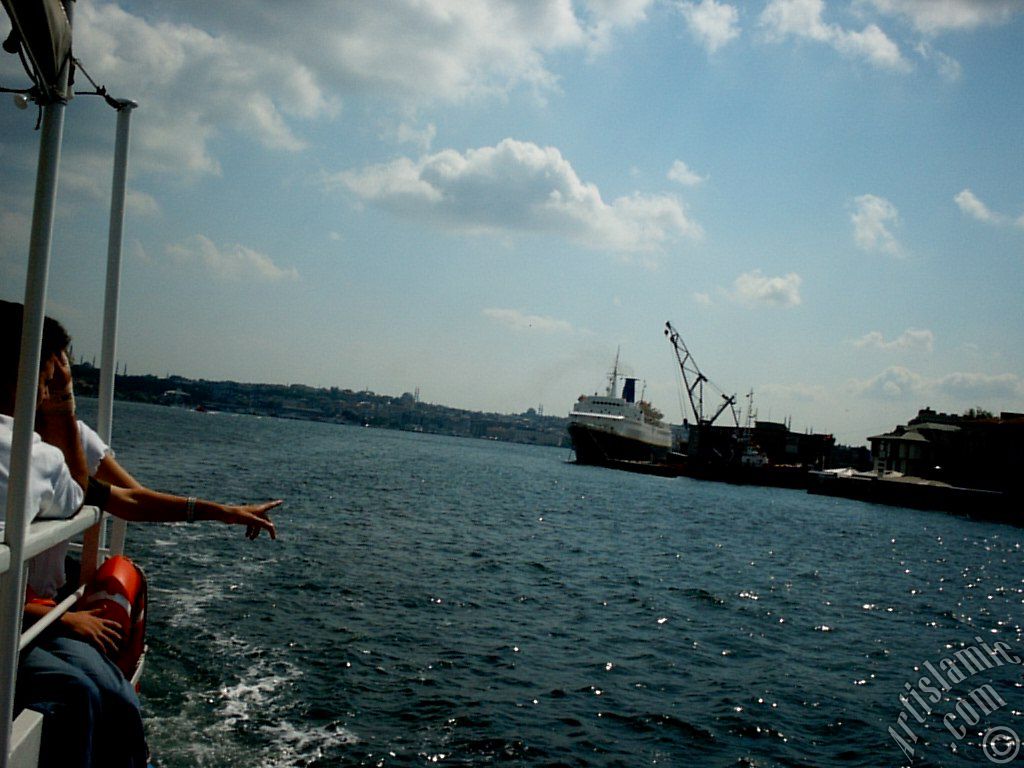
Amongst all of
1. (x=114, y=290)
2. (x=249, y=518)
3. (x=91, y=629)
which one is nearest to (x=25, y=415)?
(x=91, y=629)

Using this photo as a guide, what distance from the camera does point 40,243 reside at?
2.21 m

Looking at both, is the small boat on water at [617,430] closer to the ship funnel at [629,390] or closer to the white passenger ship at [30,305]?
the ship funnel at [629,390]

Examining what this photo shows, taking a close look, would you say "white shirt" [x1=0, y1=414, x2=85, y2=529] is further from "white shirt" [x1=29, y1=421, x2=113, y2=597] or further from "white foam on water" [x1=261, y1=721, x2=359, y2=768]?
"white foam on water" [x1=261, y1=721, x2=359, y2=768]

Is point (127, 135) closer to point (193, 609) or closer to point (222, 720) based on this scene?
point (222, 720)

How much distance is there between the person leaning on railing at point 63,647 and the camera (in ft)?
8.69

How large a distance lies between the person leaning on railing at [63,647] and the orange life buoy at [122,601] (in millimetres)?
263

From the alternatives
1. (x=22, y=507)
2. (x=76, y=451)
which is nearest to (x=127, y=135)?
(x=76, y=451)

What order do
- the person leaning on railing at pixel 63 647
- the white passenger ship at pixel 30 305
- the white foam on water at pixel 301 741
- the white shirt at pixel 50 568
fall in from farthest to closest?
the white foam on water at pixel 301 741, the white shirt at pixel 50 568, the person leaning on railing at pixel 63 647, the white passenger ship at pixel 30 305

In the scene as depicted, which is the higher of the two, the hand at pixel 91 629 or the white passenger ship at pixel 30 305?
the white passenger ship at pixel 30 305

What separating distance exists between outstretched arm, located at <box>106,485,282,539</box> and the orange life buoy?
38cm

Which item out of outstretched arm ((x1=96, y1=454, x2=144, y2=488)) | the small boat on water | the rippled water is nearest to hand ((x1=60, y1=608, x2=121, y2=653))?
outstretched arm ((x1=96, y1=454, x2=144, y2=488))

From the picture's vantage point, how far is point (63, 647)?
2900 mm

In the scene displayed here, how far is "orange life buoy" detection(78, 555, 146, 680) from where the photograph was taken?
360 cm

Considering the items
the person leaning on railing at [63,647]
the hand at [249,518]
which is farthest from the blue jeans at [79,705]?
the hand at [249,518]
